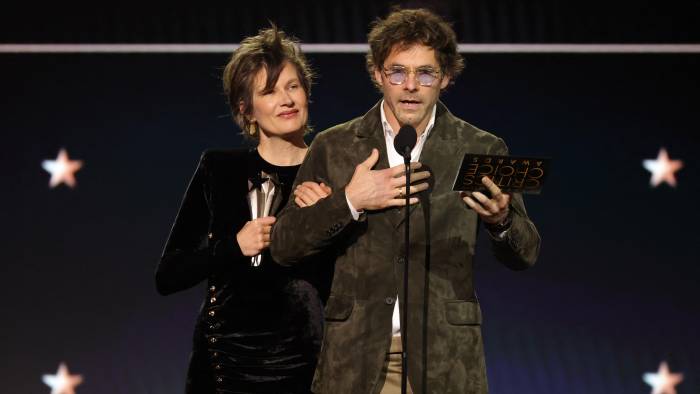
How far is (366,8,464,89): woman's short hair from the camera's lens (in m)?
2.35

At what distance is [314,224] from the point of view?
2213mm

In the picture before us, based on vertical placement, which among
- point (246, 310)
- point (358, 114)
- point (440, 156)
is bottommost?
point (246, 310)

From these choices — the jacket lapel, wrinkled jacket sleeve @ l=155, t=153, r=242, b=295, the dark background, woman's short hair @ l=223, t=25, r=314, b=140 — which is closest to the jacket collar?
the jacket lapel

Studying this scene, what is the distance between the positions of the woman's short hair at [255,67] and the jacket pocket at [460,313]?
928mm

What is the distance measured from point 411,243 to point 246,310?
655 millimetres

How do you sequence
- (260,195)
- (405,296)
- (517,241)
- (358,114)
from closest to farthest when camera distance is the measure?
(405,296)
(517,241)
(260,195)
(358,114)

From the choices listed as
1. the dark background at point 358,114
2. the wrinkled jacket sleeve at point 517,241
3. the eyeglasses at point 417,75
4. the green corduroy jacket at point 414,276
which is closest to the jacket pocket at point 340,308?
the green corduroy jacket at point 414,276

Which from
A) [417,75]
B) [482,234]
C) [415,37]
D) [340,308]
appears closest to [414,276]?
[340,308]

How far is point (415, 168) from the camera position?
2234mm

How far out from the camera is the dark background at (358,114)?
4047mm

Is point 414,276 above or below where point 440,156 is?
below

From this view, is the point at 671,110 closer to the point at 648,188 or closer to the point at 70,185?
the point at 648,188

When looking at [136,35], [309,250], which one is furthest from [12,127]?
[309,250]

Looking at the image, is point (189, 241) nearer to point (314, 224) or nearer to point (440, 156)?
point (314, 224)
